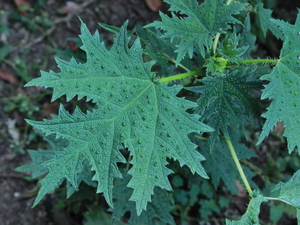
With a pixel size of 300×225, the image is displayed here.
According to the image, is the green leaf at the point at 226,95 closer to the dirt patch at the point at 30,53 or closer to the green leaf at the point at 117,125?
the green leaf at the point at 117,125

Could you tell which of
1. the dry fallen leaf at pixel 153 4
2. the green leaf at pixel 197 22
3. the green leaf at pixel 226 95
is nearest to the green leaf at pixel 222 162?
the green leaf at pixel 226 95

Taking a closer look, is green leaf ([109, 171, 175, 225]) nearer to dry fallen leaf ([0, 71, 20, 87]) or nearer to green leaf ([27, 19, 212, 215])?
green leaf ([27, 19, 212, 215])

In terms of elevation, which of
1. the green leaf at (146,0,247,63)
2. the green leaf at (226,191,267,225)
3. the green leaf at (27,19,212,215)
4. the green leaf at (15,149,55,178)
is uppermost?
the green leaf at (146,0,247,63)

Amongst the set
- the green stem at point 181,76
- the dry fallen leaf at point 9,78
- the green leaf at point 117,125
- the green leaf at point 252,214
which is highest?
the green stem at point 181,76

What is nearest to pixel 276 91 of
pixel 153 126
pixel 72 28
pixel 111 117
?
pixel 153 126

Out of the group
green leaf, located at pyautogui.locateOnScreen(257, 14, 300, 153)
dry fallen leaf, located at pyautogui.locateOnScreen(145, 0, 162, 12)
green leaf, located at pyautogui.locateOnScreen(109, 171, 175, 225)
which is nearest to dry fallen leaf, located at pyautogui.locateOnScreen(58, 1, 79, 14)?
dry fallen leaf, located at pyautogui.locateOnScreen(145, 0, 162, 12)
